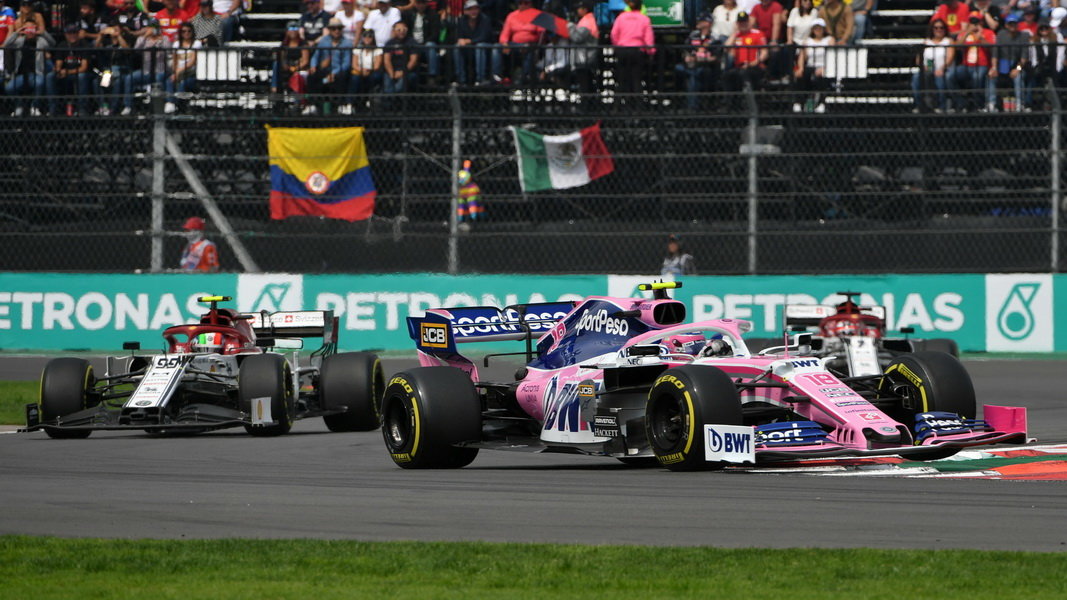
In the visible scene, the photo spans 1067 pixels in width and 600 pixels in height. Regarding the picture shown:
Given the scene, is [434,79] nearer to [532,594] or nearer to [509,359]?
[509,359]

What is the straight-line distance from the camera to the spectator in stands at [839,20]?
22.8 m

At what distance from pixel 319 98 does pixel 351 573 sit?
16.0m

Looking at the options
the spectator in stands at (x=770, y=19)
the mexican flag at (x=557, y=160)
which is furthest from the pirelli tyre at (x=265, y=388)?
the spectator in stands at (x=770, y=19)

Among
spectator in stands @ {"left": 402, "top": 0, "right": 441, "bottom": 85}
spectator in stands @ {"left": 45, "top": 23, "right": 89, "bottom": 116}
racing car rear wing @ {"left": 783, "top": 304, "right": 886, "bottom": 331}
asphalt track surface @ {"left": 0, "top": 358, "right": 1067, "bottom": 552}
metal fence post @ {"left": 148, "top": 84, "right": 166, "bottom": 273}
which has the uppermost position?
spectator in stands @ {"left": 402, "top": 0, "right": 441, "bottom": 85}

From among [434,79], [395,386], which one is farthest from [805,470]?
[434,79]

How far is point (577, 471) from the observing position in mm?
10875

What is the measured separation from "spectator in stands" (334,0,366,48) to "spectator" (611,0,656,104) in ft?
11.8

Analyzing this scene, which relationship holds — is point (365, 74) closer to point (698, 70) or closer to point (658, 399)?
point (698, 70)

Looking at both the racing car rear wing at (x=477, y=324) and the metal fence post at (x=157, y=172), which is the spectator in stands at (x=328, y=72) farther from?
the racing car rear wing at (x=477, y=324)

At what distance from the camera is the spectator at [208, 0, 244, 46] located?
24703 mm

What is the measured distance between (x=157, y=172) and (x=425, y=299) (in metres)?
3.85

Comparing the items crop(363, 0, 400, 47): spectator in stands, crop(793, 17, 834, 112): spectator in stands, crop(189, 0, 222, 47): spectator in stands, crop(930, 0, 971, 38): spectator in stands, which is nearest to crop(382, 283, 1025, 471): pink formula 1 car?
crop(793, 17, 834, 112): spectator in stands

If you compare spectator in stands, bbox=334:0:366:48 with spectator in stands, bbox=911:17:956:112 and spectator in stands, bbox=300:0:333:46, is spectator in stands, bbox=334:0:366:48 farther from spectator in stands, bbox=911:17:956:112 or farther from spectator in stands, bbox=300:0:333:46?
spectator in stands, bbox=911:17:956:112

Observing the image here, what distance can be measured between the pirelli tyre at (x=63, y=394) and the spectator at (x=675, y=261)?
8.58m
